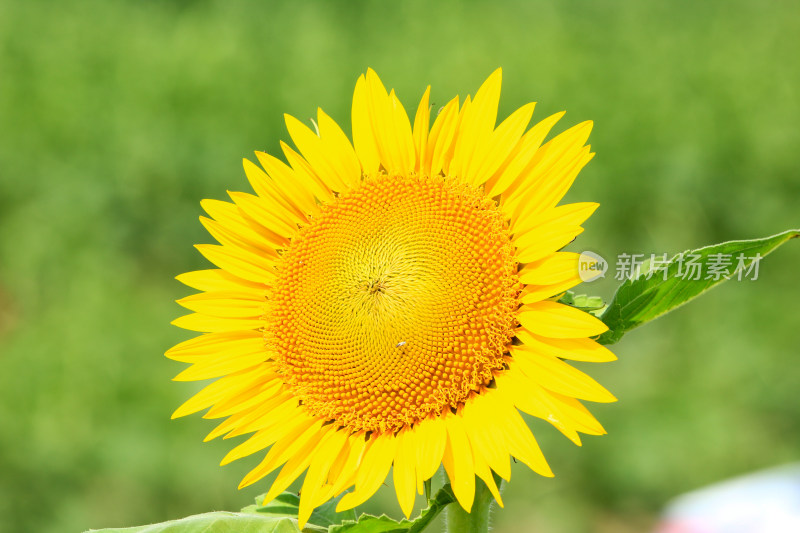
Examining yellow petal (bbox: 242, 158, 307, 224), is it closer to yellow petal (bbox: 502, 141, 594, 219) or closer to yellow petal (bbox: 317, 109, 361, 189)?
yellow petal (bbox: 317, 109, 361, 189)

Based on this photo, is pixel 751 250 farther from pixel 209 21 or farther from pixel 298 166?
pixel 209 21

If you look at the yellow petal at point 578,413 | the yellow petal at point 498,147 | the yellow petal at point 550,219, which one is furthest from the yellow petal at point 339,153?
the yellow petal at point 578,413

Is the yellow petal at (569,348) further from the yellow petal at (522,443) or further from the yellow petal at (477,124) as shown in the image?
the yellow petal at (477,124)

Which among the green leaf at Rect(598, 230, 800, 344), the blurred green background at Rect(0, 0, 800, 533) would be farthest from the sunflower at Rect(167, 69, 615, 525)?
the blurred green background at Rect(0, 0, 800, 533)

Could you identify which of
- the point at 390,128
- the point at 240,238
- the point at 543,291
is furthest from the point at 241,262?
the point at 543,291

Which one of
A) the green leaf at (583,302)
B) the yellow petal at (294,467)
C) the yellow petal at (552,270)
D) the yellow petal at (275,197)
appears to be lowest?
the yellow petal at (294,467)

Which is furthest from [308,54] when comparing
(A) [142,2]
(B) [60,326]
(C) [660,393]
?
(C) [660,393]

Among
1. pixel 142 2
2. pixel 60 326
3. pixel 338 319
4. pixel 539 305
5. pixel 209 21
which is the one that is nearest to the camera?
pixel 539 305
